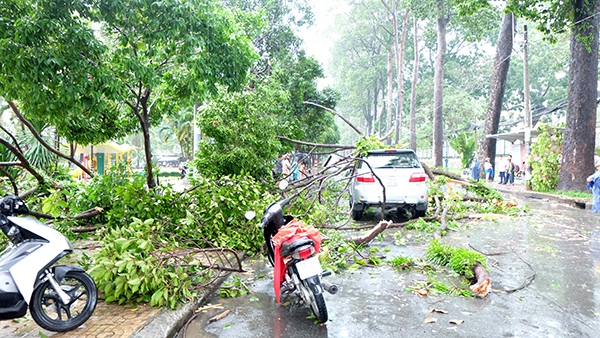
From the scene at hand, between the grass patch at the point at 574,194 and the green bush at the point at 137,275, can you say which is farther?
the grass patch at the point at 574,194

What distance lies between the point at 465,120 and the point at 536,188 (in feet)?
84.6

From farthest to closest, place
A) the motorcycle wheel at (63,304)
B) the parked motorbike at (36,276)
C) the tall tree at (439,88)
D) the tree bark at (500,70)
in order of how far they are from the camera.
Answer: the tall tree at (439,88) < the tree bark at (500,70) < the motorcycle wheel at (63,304) < the parked motorbike at (36,276)

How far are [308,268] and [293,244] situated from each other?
0.26m

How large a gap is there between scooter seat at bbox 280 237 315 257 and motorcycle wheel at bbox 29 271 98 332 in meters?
Result: 1.77

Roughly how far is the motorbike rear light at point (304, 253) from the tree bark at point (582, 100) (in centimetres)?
1484

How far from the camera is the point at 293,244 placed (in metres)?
3.71

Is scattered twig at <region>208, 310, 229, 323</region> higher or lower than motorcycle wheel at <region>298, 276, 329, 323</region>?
lower

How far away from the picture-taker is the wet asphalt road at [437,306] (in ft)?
12.0

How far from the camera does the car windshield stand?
905 centimetres

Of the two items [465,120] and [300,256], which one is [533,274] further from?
[465,120]

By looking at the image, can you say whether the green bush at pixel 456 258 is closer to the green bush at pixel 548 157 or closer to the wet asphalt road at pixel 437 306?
the wet asphalt road at pixel 437 306

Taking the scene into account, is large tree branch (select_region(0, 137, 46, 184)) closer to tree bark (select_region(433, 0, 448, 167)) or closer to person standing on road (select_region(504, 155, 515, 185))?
person standing on road (select_region(504, 155, 515, 185))

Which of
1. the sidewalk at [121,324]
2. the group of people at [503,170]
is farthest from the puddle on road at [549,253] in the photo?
the group of people at [503,170]

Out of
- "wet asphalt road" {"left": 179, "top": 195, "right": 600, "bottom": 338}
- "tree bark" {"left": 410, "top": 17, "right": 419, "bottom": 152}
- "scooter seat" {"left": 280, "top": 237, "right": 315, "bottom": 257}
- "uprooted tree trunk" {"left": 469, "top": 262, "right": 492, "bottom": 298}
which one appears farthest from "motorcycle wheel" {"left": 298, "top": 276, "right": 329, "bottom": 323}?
"tree bark" {"left": 410, "top": 17, "right": 419, "bottom": 152}
